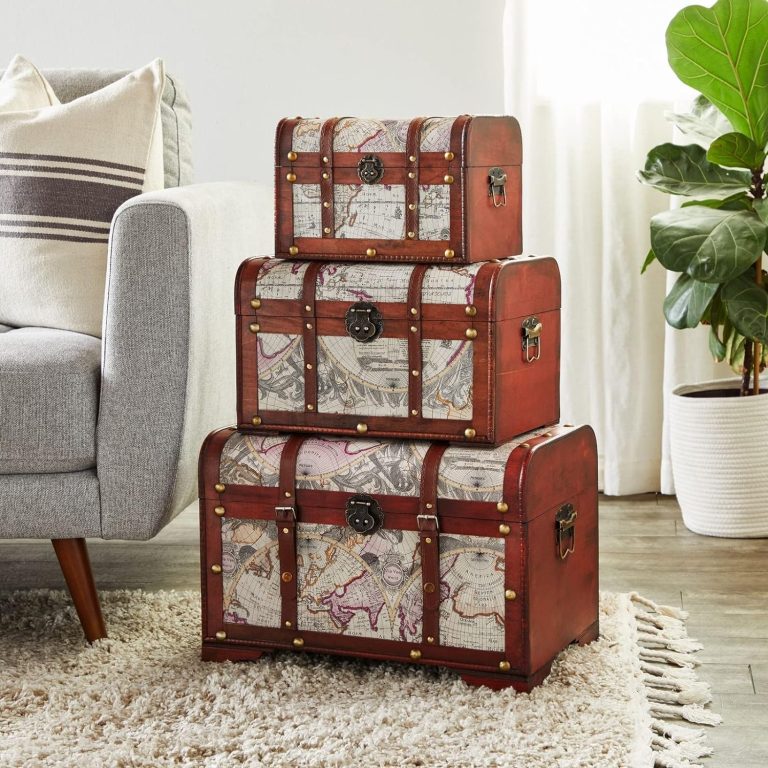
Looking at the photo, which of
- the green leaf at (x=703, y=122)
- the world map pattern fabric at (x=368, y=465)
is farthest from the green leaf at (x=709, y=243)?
the world map pattern fabric at (x=368, y=465)

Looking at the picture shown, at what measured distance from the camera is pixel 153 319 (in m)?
Result: 1.67

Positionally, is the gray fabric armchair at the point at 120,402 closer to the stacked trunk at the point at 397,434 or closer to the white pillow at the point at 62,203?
the stacked trunk at the point at 397,434

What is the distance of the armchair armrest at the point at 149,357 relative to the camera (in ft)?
5.46

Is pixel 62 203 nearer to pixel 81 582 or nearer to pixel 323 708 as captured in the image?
pixel 81 582

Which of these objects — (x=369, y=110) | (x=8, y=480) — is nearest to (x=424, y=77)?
(x=369, y=110)

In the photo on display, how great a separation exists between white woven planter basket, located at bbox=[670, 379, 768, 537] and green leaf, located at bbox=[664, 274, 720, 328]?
0.18 metres

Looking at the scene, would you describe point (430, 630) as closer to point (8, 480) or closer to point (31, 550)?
point (8, 480)

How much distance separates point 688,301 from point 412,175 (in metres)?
0.82

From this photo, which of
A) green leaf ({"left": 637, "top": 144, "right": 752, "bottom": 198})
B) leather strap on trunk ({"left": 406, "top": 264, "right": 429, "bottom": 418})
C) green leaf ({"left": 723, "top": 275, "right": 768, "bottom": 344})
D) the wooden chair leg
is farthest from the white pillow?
green leaf ({"left": 723, "top": 275, "right": 768, "bottom": 344})

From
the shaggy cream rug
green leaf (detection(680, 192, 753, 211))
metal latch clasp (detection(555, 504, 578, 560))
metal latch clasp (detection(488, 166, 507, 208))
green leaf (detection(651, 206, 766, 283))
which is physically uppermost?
metal latch clasp (detection(488, 166, 507, 208))

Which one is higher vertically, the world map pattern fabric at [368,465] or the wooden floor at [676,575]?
the world map pattern fabric at [368,465]

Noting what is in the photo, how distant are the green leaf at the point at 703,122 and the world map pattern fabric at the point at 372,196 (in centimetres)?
87

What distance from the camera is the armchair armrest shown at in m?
1.66

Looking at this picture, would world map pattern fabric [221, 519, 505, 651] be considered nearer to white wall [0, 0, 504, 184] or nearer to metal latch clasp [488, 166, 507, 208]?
metal latch clasp [488, 166, 507, 208]
